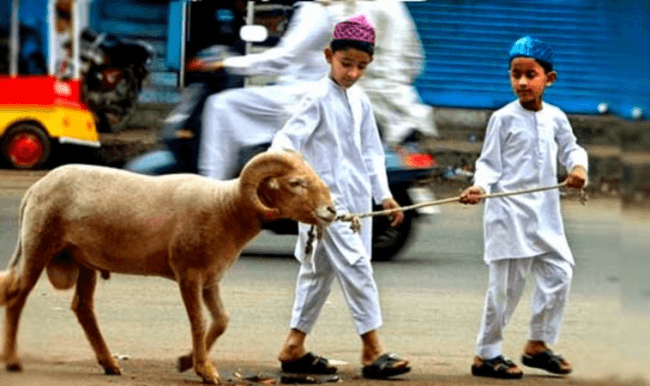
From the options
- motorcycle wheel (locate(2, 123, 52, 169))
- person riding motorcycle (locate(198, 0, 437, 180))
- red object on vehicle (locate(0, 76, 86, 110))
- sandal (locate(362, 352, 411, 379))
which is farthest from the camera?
red object on vehicle (locate(0, 76, 86, 110))

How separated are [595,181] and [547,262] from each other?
9370mm

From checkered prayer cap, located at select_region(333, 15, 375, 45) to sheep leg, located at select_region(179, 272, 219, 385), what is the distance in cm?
131

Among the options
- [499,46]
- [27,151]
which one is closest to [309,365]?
[27,151]

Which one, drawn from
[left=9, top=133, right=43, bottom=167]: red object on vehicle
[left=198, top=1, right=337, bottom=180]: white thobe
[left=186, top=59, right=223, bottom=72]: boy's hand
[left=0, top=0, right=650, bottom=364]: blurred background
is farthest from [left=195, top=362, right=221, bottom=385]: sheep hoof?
[left=9, top=133, right=43, bottom=167]: red object on vehicle

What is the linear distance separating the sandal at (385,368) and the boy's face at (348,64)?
4.14ft

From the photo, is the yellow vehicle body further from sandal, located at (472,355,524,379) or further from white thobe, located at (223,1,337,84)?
sandal, located at (472,355,524,379)

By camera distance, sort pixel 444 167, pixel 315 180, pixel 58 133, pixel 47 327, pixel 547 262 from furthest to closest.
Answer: pixel 444 167, pixel 58 133, pixel 47 327, pixel 547 262, pixel 315 180

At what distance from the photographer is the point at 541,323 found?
8180 mm

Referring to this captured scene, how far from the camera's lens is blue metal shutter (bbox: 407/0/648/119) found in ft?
63.3

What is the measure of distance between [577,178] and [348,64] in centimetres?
115

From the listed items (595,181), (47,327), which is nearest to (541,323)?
(47,327)

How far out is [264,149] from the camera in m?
12.3

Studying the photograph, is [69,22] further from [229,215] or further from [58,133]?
[229,215]

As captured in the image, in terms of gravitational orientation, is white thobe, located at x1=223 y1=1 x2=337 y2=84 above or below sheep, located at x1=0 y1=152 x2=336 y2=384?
above
